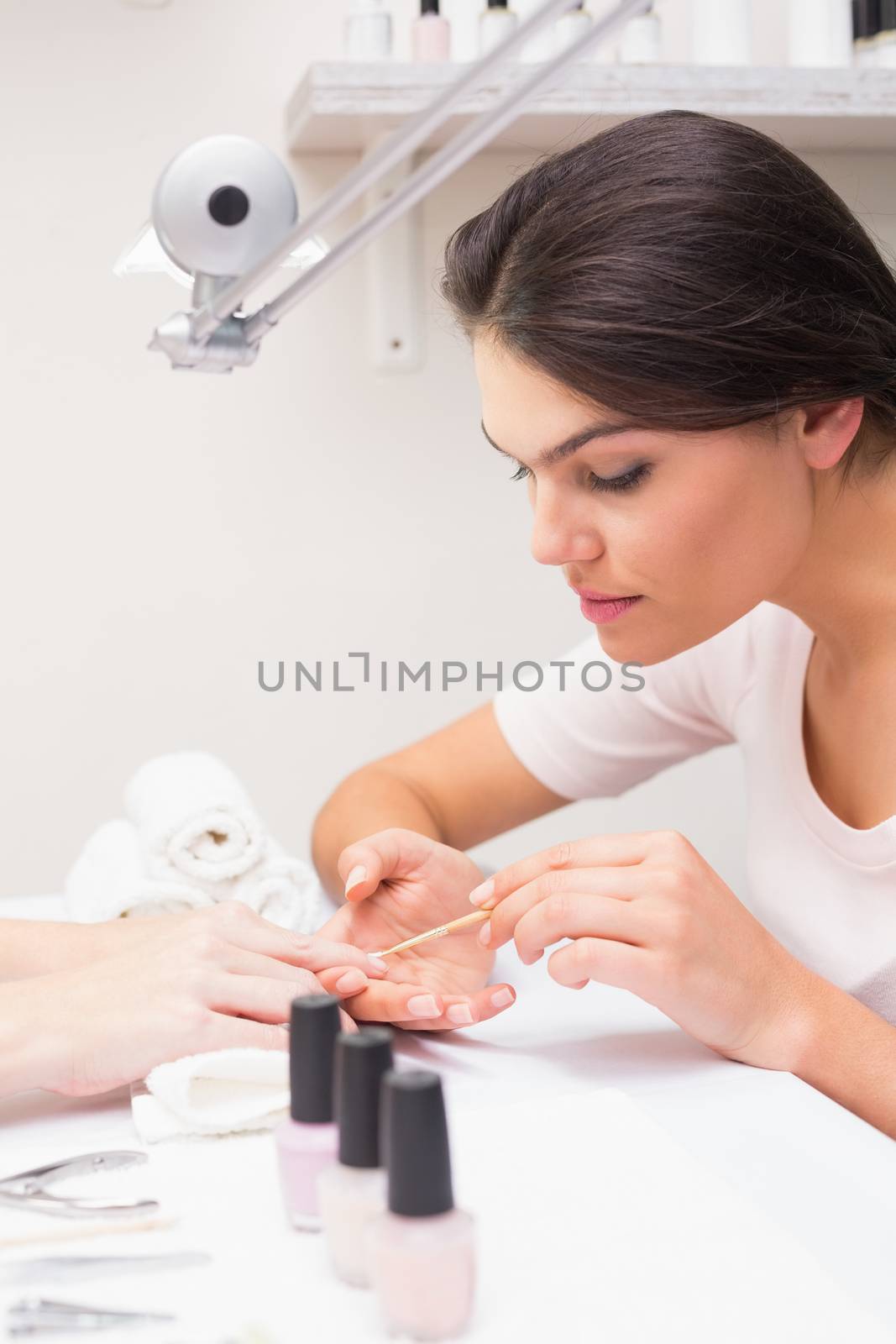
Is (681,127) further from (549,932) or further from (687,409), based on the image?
(549,932)

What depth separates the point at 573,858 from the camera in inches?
31.3

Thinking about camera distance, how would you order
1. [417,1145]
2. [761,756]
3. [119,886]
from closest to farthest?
1. [417,1145]
2. [119,886]
3. [761,756]

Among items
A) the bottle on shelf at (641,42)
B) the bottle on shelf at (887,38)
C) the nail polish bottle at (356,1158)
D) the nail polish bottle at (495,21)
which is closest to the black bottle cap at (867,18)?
the bottle on shelf at (887,38)

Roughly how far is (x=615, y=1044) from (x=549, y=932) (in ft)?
0.30

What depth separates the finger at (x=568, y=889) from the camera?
0.76 m

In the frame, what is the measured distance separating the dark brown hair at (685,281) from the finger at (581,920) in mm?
300

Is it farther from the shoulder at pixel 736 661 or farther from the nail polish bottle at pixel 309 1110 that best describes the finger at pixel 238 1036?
the shoulder at pixel 736 661

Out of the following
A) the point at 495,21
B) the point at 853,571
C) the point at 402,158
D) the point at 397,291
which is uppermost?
the point at 495,21

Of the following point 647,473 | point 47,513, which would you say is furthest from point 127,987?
point 47,513

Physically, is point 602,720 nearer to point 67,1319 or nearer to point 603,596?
point 603,596

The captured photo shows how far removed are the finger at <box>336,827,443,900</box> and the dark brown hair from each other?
1.11 feet

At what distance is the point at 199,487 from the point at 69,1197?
3.93 feet

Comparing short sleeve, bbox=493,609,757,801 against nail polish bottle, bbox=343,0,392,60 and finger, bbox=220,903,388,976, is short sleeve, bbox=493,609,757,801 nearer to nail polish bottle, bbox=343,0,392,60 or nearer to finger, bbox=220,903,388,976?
finger, bbox=220,903,388,976

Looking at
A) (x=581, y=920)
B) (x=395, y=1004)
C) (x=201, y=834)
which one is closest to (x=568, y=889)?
(x=581, y=920)
